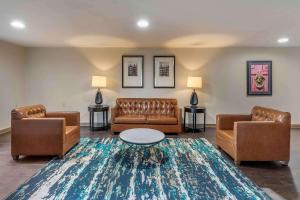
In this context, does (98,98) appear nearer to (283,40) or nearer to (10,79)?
(10,79)

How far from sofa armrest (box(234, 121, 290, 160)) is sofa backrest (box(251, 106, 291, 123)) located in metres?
0.11

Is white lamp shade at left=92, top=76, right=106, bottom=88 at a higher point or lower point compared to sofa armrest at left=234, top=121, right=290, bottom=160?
higher

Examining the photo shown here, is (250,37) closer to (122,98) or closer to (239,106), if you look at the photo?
(239,106)

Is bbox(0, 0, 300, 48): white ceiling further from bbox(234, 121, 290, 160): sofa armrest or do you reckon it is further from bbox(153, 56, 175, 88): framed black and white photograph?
bbox(234, 121, 290, 160): sofa armrest

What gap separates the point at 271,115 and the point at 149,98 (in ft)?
10.8

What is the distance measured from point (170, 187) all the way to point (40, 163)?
212cm

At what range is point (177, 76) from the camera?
635 cm

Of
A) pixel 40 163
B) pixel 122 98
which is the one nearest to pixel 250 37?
pixel 122 98

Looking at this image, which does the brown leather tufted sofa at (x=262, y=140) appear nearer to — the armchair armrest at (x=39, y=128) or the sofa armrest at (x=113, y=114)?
the armchair armrest at (x=39, y=128)

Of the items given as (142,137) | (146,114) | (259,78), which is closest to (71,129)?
(142,137)

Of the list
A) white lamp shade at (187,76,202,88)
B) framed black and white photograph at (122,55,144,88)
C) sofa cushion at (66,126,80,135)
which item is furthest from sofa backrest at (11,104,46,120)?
white lamp shade at (187,76,202,88)

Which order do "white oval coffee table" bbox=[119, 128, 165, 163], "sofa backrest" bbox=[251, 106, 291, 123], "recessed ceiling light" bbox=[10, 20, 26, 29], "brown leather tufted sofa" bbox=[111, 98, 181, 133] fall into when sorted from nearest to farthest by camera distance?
1. "sofa backrest" bbox=[251, 106, 291, 123]
2. "white oval coffee table" bbox=[119, 128, 165, 163]
3. "recessed ceiling light" bbox=[10, 20, 26, 29]
4. "brown leather tufted sofa" bbox=[111, 98, 181, 133]

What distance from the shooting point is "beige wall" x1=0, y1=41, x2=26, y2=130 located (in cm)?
549

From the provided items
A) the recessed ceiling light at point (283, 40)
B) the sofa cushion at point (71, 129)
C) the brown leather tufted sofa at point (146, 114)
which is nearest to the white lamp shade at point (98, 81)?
the brown leather tufted sofa at point (146, 114)
